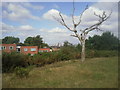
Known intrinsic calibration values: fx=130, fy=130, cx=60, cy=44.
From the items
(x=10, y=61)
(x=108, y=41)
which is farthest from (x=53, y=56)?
(x=108, y=41)

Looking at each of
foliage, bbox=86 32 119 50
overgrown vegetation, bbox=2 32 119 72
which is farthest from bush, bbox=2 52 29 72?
foliage, bbox=86 32 119 50

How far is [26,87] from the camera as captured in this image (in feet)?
8.59

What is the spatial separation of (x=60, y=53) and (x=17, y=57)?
15.6ft

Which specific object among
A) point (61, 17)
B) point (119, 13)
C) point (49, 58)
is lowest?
point (49, 58)

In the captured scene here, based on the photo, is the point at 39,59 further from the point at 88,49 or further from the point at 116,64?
the point at 116,64

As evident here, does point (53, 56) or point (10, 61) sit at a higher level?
point (10, 61)

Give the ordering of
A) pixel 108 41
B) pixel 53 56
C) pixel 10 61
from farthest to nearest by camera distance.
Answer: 1. pixel 53 56
2. pixel 10 61
3. pixel 108 41

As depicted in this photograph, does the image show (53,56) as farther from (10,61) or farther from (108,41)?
(108,41)

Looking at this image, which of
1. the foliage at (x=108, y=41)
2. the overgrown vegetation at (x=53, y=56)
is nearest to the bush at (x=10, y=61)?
the overgrown vegetation at (x=53, y=56)

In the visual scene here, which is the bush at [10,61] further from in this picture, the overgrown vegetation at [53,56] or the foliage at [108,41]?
the foliage at [108,41]

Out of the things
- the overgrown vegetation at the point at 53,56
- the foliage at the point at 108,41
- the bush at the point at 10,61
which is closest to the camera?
the foliage at the point at 108,41

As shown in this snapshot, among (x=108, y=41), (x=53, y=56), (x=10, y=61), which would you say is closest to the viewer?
(x=108, y=41)

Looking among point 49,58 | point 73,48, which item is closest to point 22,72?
point 49,58

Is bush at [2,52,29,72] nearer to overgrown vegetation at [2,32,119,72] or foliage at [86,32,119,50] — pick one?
overgrown vegetation at [2,32,119,72]
